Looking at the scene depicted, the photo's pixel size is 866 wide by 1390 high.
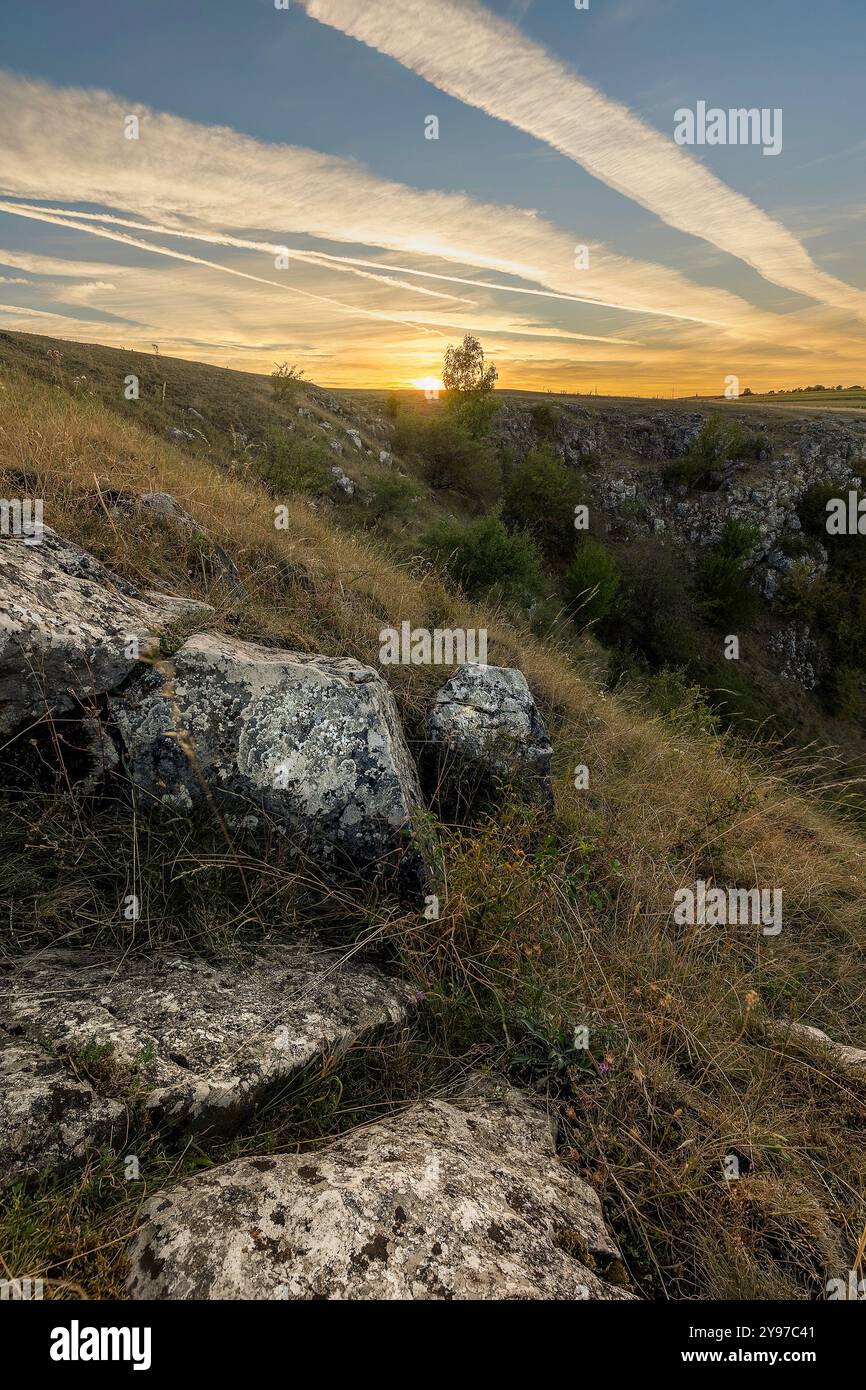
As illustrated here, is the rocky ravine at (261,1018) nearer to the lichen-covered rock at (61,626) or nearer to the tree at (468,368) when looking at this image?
the lichen-covered rock at (61,626)

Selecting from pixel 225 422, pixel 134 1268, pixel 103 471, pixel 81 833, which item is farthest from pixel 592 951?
pixel 225 422

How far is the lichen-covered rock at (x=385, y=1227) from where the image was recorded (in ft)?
4.75

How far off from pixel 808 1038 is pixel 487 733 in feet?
7.28

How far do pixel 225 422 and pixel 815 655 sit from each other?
3600 centimetres

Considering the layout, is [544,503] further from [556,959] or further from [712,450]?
[556,959]

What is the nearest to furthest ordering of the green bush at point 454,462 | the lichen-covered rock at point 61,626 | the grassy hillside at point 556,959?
the grassy hillside at point 556,959 → the lichen-covered rock at point 61,626 → the green bush at point 454,462

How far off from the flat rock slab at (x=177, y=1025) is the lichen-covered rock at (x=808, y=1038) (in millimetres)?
1759

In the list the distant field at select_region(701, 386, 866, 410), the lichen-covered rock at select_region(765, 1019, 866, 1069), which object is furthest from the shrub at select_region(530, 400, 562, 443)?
the lichen-covered rock at select_region(765, 1019, 866, 1069)

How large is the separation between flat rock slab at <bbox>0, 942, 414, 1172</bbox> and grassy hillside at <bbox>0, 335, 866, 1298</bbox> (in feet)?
0.36

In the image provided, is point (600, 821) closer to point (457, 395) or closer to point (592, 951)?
point (592, 951)

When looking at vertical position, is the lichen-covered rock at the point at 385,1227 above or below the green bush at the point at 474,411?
below

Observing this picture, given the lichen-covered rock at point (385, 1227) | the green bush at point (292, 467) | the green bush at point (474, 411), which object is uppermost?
the green bush at point (474, 411)

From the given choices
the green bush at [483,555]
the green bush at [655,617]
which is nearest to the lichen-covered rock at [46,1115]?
the green bush at [483,555]
